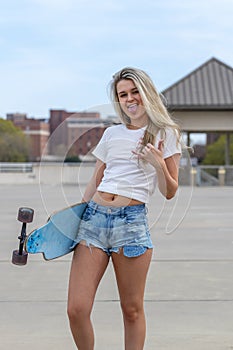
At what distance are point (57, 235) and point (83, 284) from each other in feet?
1.06

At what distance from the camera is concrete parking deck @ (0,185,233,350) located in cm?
456

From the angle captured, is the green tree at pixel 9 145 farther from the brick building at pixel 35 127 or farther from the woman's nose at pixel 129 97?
the woman's nose at pixel 129 97

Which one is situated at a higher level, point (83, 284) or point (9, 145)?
point (83, 284)

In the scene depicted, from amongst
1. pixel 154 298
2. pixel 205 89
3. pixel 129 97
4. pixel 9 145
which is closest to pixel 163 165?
pixel 129 97

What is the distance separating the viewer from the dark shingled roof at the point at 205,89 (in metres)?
30.8

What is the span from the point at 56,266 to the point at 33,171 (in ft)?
103

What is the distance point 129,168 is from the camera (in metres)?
3.38

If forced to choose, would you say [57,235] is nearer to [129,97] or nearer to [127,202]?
[127,202]

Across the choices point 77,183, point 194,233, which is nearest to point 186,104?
point 194,233

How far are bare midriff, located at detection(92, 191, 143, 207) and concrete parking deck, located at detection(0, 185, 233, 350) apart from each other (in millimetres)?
334

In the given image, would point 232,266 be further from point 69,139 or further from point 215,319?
point 69,139

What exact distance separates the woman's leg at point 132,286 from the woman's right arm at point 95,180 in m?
0.37

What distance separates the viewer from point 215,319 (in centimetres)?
517

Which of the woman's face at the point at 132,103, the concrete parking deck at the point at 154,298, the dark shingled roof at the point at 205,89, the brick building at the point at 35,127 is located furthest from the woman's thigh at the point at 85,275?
the brick building at the point at 35,127
